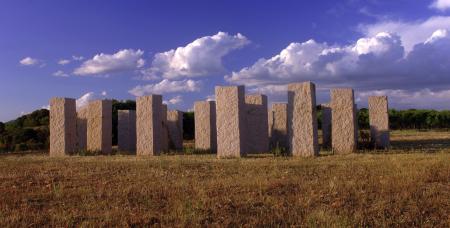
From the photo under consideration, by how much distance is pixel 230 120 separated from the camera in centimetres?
1480

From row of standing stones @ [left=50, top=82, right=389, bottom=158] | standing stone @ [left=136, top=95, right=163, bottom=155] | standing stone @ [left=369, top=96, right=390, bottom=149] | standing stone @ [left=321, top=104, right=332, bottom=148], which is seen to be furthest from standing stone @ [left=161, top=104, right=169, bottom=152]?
standing stone @ [left=369, top=96, right=390, bottom=149]

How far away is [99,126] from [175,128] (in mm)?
3449

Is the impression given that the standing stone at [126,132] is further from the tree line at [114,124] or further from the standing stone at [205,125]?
the tree line at [114,124]

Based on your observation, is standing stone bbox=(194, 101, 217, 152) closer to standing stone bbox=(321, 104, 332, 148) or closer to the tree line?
standing stone bbox=(321, 104, 332, 148)

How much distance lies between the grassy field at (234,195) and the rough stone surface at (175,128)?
876 centimetres

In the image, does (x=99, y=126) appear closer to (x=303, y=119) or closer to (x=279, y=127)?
(x=279, y=127)

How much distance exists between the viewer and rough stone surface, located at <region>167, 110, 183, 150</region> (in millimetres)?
20297

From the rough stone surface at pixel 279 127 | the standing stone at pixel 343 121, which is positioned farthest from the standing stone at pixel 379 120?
the rough stone surface at pixel 279 127

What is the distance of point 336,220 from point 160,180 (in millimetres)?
4287

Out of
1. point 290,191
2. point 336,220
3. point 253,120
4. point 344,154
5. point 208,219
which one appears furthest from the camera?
point 253,120

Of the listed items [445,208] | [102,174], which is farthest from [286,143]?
[445,208]

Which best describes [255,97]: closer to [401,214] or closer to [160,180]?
[160,180]

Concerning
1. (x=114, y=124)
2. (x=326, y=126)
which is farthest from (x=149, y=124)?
(x=114, y=124)

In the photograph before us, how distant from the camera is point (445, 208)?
22.3 ft
